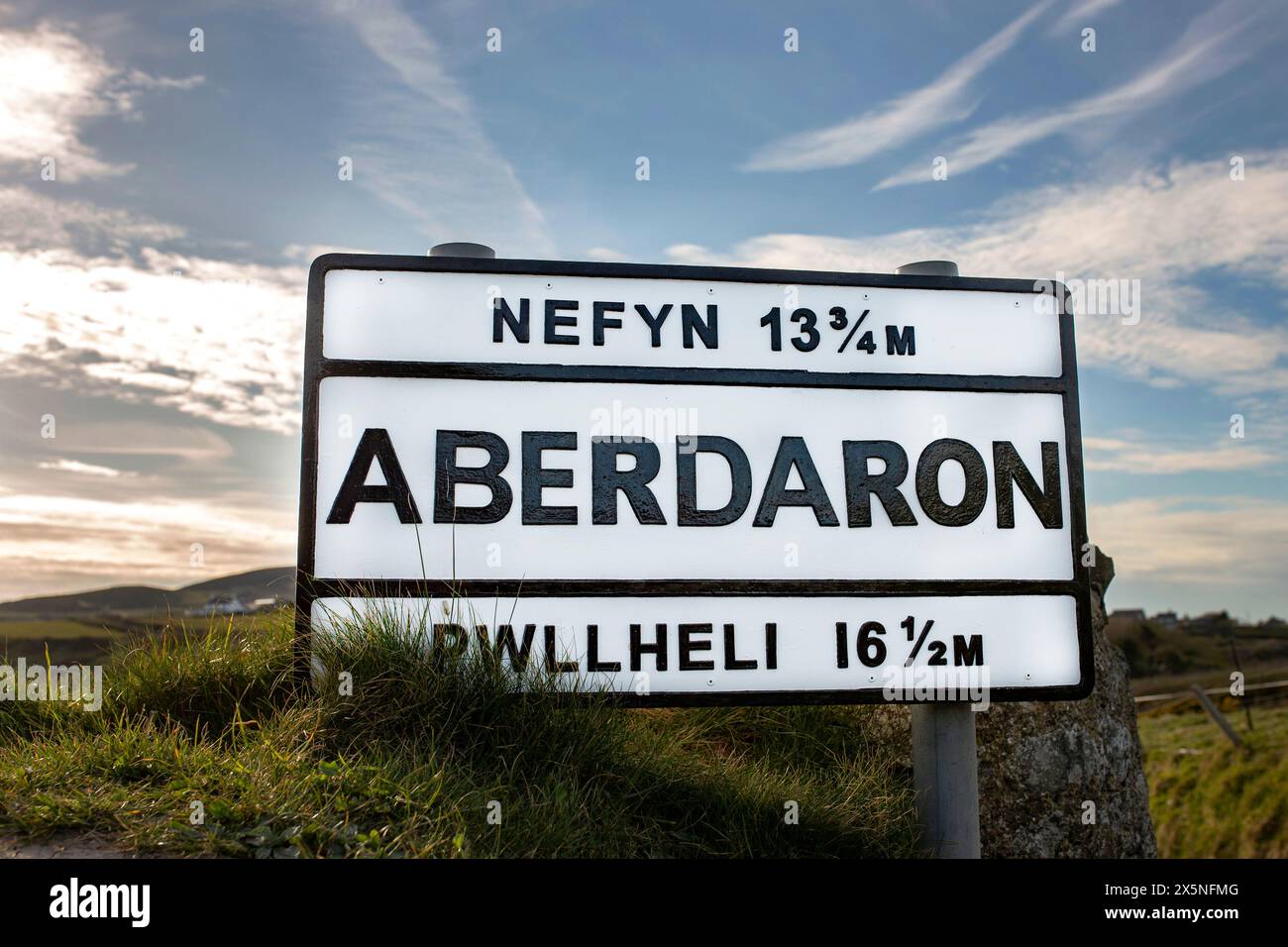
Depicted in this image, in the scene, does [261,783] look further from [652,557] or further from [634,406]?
[634,406]

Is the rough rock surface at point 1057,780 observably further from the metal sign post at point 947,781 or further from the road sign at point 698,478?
the road sign at point 698,478

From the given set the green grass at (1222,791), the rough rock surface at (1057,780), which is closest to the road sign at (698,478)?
the rough rock surface at (1057,780)

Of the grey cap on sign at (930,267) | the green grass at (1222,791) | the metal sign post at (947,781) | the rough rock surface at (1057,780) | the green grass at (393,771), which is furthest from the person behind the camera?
the green grass at (1222,791)

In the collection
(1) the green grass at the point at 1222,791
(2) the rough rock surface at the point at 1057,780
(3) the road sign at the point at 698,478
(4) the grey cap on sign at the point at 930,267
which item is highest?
(4) the grey cap on sign at the point at 930,267

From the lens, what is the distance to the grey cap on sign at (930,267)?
4750 mm

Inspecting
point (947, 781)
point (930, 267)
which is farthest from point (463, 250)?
point (947, 781)

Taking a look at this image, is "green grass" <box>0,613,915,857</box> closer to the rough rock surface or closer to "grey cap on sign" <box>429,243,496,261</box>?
the rough rock surface

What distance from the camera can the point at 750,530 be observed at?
14.1ft

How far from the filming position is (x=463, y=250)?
4523 mm

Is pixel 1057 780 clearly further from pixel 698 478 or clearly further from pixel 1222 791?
pixel 1222 791

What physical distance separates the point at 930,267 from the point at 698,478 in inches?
68.4

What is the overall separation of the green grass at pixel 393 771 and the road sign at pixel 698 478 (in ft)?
1.06

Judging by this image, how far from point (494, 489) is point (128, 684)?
7.20 feet
